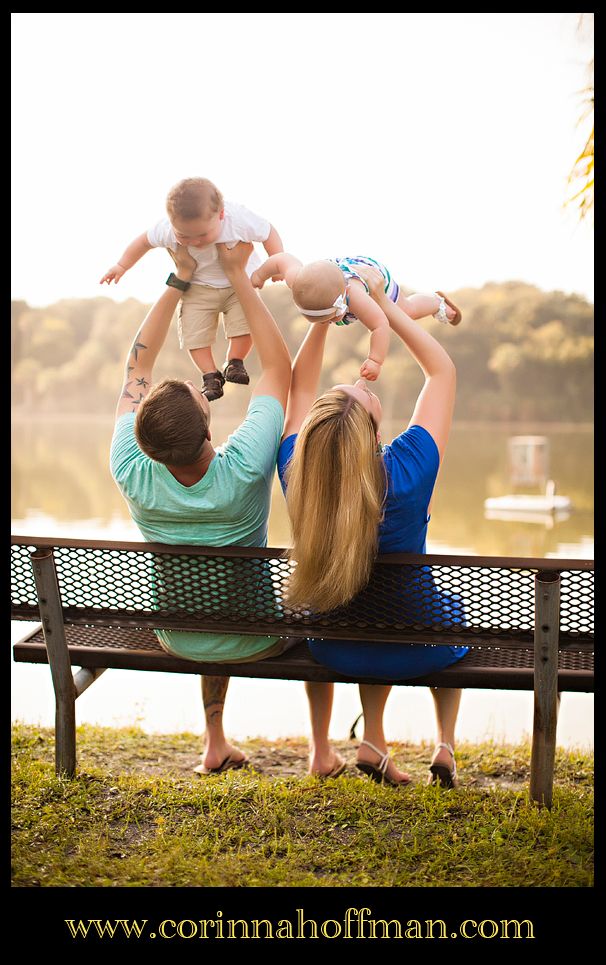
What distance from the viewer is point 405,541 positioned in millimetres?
1984

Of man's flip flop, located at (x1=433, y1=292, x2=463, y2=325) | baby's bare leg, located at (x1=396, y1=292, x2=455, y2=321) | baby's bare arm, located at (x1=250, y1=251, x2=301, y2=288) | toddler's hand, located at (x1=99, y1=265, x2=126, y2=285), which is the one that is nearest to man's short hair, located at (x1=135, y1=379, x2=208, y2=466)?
baby's bare arm, located at (x1=250, y1=251, x2=301, y2=288)

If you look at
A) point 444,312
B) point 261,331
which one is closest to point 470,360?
point 444,312

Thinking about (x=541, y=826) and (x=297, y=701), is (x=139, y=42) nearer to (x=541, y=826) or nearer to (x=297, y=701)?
(x=297, y=701)

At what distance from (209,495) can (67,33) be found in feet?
85.8

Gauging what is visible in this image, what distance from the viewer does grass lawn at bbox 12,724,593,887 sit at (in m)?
1.78

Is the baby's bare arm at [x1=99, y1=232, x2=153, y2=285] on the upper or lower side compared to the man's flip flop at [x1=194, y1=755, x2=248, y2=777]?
upper

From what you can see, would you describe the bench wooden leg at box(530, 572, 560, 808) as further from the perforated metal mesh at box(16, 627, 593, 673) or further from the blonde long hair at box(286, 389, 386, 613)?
the blonde long hair at box(286, 389, 386, 613)

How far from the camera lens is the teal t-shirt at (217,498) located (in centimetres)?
205

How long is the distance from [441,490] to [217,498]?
14.1 m

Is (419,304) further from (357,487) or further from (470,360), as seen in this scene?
(470,360)

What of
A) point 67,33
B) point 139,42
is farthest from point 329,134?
point 67,33

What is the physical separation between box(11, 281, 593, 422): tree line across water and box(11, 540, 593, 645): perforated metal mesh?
1869 cm

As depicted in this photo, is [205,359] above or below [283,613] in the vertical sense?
above
